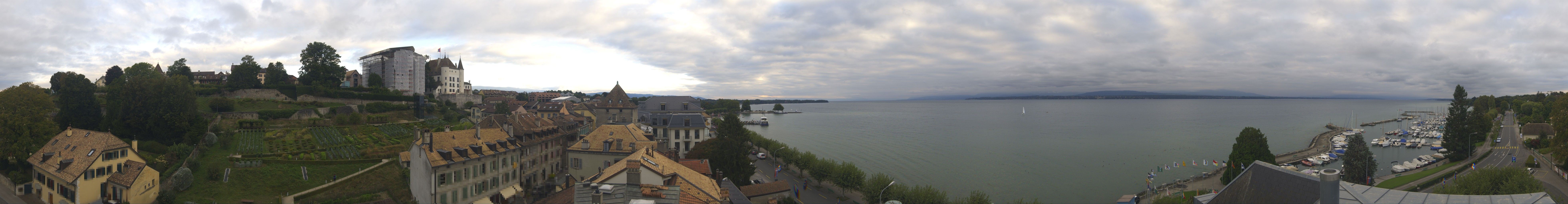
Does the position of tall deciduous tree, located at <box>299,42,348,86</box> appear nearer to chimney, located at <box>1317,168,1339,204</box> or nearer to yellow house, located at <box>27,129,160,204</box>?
yellow house, located at <box>27,129,160,204</box>

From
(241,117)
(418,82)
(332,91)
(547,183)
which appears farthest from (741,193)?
(418,82)

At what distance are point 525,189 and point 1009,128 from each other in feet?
316

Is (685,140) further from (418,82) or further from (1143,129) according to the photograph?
(1143,129)

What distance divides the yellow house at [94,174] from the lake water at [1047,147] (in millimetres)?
43413

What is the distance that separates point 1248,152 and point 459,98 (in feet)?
298

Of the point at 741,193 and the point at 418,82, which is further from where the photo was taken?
the point at 418,82

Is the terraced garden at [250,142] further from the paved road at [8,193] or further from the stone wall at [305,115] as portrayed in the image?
the paved road at [8,193]

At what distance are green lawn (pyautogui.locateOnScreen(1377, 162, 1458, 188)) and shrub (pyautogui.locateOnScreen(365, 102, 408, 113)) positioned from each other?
7796 centimetres

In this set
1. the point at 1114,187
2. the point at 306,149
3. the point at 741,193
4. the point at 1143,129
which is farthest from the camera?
the point at 1143,129

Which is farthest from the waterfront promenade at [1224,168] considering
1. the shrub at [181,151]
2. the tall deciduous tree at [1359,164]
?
the shrub at [181,151]

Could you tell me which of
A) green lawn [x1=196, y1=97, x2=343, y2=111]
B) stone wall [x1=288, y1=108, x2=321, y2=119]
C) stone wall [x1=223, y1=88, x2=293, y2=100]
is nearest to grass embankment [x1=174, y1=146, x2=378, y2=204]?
stone wall [x1=288, y1=108, x2=321, y2=119]

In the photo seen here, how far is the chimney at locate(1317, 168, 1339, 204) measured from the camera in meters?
12.2

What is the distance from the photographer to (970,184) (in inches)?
1905

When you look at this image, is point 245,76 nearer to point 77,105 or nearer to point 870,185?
point 77,105
